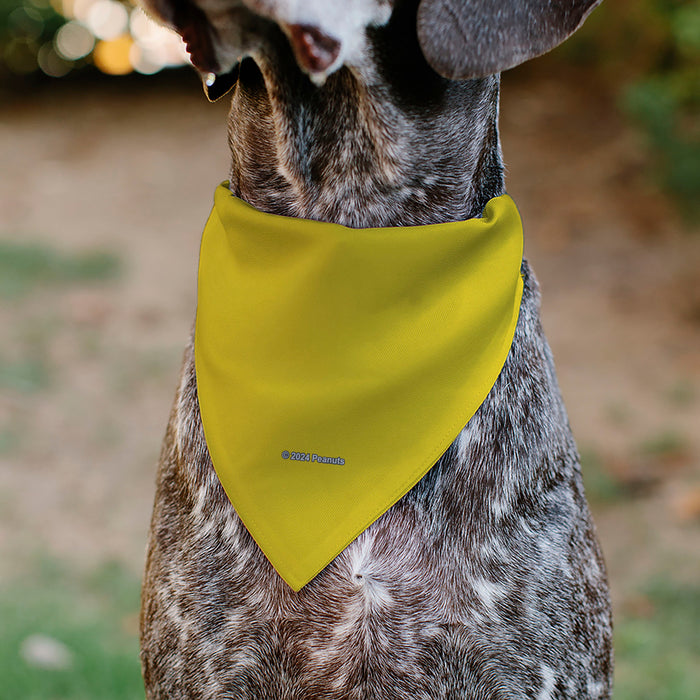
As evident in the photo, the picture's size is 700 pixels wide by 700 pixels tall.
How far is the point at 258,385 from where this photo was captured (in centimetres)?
230

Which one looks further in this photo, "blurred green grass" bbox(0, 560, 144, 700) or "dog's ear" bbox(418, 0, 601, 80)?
"blurred green grass" bbox(0, 560, 144, 700)

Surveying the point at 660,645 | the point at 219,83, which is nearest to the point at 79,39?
the point at 660,645

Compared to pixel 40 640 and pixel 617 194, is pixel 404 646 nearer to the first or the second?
pixel 40 640

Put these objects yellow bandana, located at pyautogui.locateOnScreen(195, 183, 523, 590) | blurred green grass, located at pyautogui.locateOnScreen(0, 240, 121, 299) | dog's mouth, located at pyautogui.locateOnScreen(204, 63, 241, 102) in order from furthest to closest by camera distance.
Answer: blurred green grass, located at pyautogui.locateOnScreen(0, 240, 121, 299)
dog's mouth, located at pyautogui.locateOnScreen(204, 63, 241, 102)
yellow bandana, located at pyautogui.locateOnScreen(195, 183, 523, 590)

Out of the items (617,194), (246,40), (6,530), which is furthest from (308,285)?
(617,194)

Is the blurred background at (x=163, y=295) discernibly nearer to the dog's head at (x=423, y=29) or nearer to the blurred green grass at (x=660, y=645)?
the blurred green grass at (x=660, y=645)

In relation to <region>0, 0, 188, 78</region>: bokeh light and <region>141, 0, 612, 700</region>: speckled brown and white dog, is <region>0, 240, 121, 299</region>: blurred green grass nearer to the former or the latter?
<region>0, 0, 188, 78</region>: bokeh light

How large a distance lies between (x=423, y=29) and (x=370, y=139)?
0.31 metres

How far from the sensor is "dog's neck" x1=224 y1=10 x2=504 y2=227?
83.0 inches

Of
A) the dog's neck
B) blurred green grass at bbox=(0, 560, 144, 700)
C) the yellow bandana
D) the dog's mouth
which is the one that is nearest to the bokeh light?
blurred green grass at bbox=(0, 560, 144, 700)

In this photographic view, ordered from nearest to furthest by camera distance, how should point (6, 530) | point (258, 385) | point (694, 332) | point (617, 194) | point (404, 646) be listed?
point (404, 646) → point (258, 385) → point (6, 530) → point (694, 332) → point (617, 194)

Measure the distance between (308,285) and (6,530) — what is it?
3315mm

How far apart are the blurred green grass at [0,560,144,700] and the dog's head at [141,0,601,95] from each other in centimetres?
270

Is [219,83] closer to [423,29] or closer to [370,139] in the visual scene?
[370,139]
